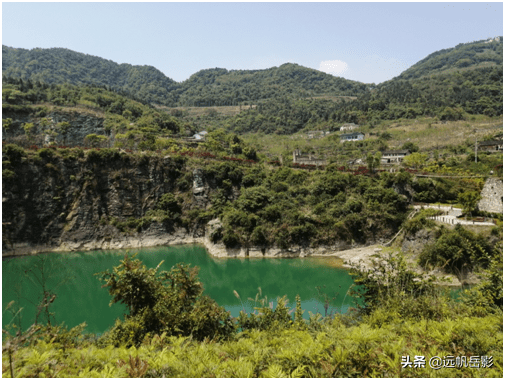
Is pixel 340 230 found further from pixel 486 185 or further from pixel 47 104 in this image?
pixel 47 104

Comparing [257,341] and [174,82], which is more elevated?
[174,82]

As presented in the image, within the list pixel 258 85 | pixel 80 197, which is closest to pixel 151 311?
pixel 80 197

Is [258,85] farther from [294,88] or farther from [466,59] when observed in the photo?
[466,59]

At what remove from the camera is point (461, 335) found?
4.30 meters

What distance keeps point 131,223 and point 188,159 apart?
8401 millimetres

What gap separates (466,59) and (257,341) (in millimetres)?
164496

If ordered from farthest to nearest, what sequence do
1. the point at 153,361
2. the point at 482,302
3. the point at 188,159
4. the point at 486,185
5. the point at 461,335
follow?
the point at 188,159, the point at 486,185, the point at 482,302, the point at 461,335, the point at 153,361

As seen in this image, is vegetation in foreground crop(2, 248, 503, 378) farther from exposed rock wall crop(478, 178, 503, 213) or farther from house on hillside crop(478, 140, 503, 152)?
house on hillside crop(478, 140, 503, 152)

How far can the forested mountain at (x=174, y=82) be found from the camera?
104512 mm

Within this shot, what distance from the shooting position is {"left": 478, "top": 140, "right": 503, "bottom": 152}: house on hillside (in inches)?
1428

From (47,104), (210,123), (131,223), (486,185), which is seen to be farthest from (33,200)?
(210,123)

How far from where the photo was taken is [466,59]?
128 meters

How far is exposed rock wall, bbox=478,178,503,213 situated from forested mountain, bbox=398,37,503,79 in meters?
123

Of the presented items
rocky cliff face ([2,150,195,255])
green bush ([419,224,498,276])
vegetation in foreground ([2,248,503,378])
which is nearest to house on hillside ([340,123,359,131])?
rocky cliff face ([2,150,195,255])
